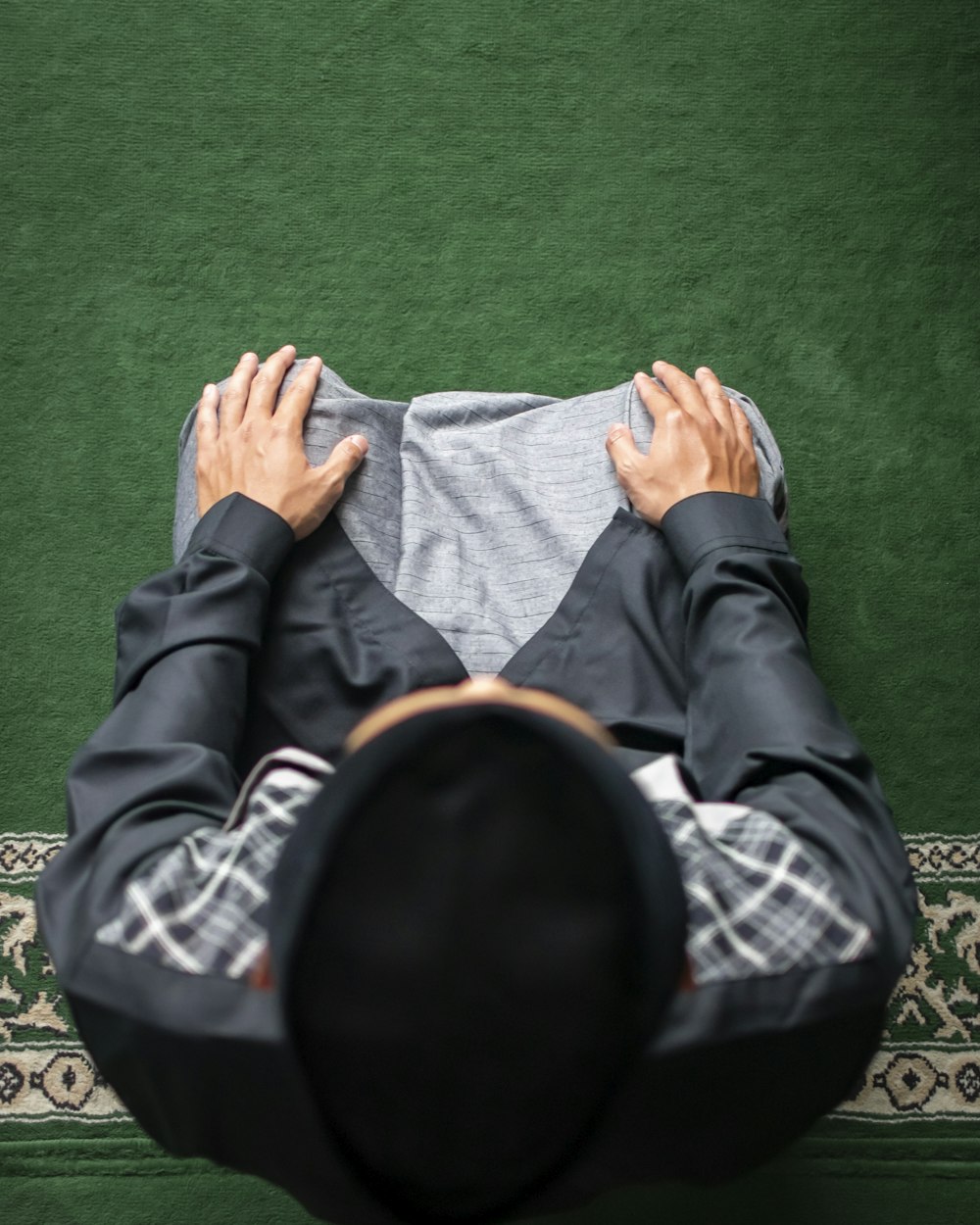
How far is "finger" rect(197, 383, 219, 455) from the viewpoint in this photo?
3.84 feet

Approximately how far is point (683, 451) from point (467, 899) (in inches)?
27.0

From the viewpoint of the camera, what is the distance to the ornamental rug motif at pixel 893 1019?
1.28m

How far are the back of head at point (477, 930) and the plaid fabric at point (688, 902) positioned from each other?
10 centimetres

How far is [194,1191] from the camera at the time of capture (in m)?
1.25

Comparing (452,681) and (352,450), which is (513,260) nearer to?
(352,450)

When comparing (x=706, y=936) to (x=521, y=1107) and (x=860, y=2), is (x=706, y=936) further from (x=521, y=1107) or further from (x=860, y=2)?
(x=860, y=2)

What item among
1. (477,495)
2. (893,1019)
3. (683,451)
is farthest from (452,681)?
(893,1019)

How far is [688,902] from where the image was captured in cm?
67

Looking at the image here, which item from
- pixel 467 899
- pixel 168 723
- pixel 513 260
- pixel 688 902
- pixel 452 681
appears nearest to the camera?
pixel 467 899

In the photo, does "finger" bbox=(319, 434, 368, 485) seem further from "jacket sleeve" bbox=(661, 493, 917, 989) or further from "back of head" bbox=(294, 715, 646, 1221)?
"back of head" bbox=(294, 715, 646, 1221)

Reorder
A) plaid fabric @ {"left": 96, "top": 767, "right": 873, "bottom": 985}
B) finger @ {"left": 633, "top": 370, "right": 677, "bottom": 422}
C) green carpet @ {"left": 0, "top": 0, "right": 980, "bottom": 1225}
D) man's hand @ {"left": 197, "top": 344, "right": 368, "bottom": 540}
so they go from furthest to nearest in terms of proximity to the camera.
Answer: green carpet @ {"left": 0, "top": 0, "right": 980, "bottom": 1225} < finger @ {"left": 633, "top": 370, "right": 677, "bottom": 422} < man's hand @ {"left": 197, "top": 344, "right": 368, "bottom": 540} < plaid fabric @ {"left": 96, "top": 767, "right": 873, "bottom": 985}

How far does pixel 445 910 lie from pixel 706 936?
0.21 m

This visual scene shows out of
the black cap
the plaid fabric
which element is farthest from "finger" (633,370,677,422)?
the black cap

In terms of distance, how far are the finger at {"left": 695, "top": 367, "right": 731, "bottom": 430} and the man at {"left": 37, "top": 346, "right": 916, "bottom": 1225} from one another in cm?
23
